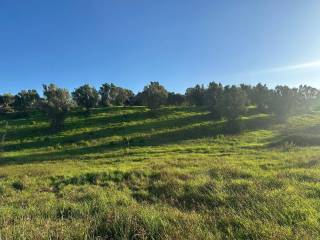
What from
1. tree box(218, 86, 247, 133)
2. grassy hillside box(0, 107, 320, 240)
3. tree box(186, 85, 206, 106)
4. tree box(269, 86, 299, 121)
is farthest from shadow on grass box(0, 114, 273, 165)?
tree box(186, 85, 206, 106)

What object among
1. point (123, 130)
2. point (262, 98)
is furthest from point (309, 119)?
point (123, 130)

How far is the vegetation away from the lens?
22.6 ft

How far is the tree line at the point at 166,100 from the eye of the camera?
6750 centimetres

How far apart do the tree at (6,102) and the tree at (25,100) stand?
173 centimetres

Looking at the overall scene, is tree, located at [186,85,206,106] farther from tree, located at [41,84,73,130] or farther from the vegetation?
tree, located at [41,84,73,130]

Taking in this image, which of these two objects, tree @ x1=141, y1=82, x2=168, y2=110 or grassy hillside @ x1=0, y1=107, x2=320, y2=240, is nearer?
grassy hillside @ x1=0, y1=107, x2=320, y2=240

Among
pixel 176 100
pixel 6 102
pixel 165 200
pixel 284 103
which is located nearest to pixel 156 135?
pixel 284 103

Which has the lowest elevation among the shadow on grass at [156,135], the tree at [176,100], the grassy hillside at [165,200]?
the shadow on grass at [156,135]

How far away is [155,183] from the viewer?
651 inches

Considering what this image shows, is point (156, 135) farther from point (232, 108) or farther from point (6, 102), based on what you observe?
point (6, 102)

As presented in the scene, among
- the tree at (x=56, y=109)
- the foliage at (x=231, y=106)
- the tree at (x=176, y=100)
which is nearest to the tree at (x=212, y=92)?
the tree at (x=176, y=100)

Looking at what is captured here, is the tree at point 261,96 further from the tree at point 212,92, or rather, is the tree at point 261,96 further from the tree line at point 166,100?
the tree at point 212,92

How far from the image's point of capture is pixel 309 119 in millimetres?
80438

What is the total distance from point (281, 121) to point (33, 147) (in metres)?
52.9
